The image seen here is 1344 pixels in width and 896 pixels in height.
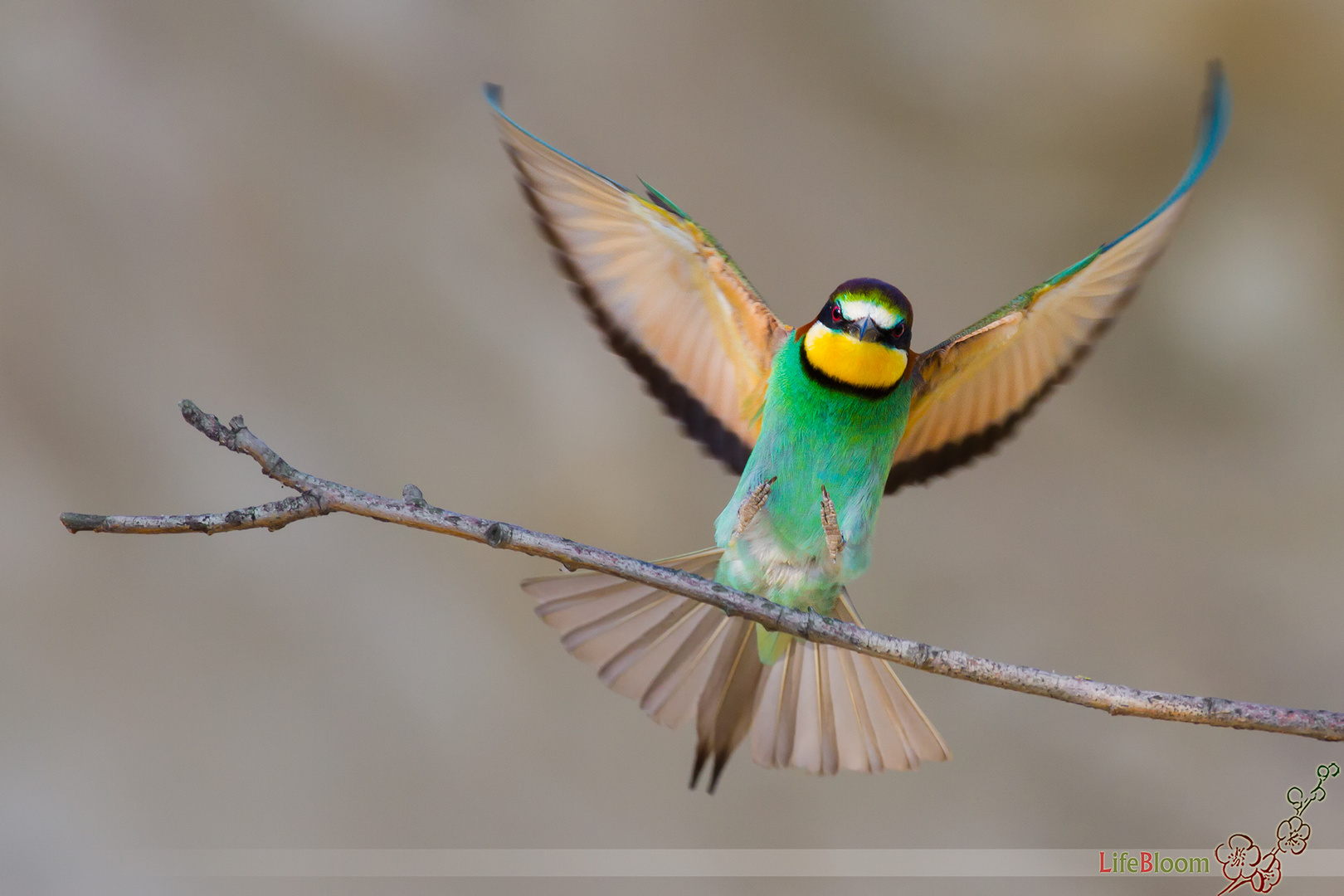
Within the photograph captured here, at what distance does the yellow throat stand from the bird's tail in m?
0.25

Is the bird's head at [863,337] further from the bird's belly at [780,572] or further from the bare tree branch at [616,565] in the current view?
the bare tree branch at [616,565]

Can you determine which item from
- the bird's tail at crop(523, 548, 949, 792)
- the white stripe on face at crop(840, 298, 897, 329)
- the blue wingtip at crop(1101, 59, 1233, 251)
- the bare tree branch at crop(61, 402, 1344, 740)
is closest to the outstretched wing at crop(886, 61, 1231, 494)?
the blue wingtip at crop(1101, 59, 1233, 251)

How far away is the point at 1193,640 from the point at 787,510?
57.4 inches

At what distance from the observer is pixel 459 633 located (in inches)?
86.2

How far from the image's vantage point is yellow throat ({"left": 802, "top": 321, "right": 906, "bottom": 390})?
1.01m

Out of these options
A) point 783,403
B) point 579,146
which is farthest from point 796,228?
point 783,403

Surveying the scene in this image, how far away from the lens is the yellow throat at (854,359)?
3.31 ft

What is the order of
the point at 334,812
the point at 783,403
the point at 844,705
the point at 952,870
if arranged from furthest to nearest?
the point at 952,870, the point at 334,812, the point at 844,705, the point at 783,403

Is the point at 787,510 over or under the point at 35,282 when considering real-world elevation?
under

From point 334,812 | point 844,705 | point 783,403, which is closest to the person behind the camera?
point 783,403

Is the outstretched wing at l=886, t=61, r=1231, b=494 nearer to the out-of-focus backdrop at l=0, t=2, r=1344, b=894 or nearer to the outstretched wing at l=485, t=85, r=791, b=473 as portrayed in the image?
the outstretched wing at l=485, t=85, r=791, b=473

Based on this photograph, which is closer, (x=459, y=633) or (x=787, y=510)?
(x=787, y=510)

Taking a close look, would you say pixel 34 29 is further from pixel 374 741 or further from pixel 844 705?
pixel 844 705

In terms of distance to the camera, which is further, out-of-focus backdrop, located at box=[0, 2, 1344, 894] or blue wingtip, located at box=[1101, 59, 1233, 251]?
out-of-focus backdrop, located at box=[0, 2, 1344, 894]
